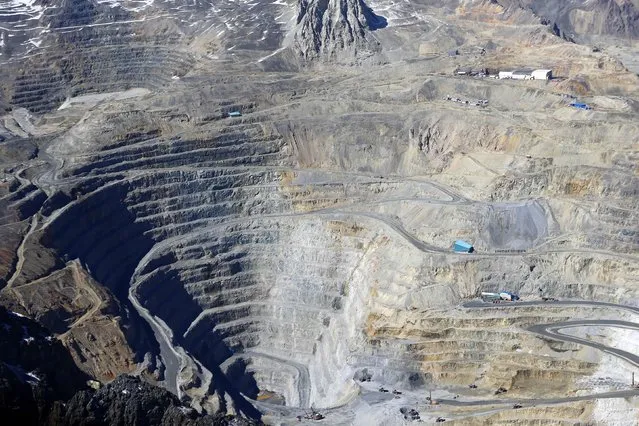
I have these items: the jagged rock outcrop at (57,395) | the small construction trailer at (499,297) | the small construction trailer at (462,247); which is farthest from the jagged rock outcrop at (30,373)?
the small construction trailer at (462,247)

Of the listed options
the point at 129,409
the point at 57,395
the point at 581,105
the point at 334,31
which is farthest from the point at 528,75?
the point at 57,395

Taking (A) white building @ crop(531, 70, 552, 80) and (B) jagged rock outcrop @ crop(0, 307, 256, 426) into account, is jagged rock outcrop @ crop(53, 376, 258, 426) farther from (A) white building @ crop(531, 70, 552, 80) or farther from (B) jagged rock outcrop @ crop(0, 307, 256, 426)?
(A) white building @ crop(531, 70, 552, 80)

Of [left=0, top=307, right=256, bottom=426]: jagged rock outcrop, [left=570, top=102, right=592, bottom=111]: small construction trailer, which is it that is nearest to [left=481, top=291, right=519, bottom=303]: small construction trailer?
[left=570, top=102, right=592, bottom=111]: small construction trailer

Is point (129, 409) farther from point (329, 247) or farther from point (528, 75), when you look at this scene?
point (528, 75)

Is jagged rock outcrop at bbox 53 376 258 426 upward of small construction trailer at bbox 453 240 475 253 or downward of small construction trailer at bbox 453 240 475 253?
downward

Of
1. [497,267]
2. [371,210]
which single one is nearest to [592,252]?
[497,267]
